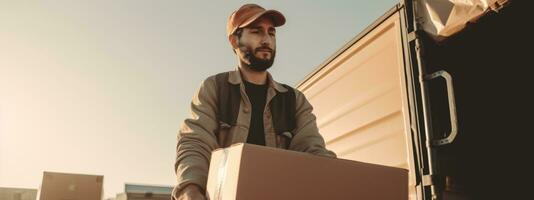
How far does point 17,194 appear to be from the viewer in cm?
742

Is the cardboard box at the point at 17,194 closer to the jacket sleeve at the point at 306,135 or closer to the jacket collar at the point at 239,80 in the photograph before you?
the jacket collar at the point at 239,80

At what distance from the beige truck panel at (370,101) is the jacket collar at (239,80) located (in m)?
1.09

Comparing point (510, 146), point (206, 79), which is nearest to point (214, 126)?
point (206, 79)

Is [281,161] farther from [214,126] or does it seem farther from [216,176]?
[214,126]

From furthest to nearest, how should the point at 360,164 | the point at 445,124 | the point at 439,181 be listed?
the point at 445,124, the point at 439,181, the point at 360,164

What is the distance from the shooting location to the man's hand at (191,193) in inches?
56.5

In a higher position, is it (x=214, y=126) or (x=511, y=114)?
(x=511, y=114)

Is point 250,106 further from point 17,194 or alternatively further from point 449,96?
point 17,194

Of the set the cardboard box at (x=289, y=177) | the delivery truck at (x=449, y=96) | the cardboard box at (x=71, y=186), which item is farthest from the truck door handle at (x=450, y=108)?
the cardboard box at (x=71, y=186)

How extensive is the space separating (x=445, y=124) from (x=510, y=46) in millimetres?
820

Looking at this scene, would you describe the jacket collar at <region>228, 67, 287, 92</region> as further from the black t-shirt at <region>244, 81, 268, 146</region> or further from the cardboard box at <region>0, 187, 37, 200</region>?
the cardboard box at <region>0, 187, 37, 200</region>

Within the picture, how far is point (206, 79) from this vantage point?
6.28 ft

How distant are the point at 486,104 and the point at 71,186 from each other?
5423 millimetres

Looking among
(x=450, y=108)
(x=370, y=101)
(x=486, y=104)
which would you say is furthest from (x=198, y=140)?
(x=486, y=104)
